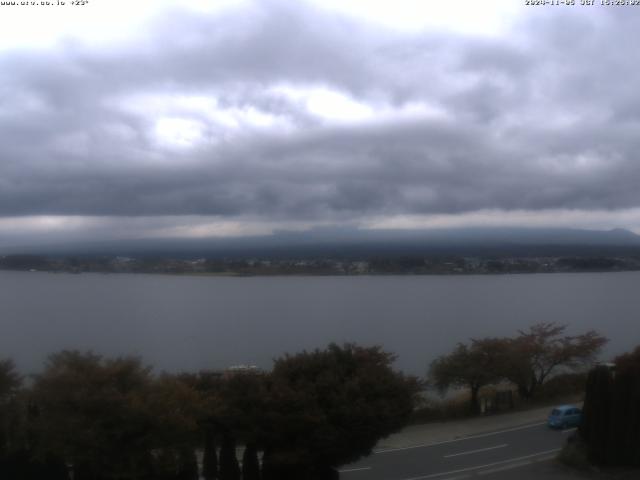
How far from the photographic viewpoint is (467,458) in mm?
19469

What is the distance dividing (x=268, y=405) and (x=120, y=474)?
10.1ft

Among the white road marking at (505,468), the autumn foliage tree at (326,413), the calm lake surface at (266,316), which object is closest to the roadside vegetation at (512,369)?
the calm lake surface at (266,316)

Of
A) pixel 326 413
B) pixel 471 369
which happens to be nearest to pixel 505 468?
pixel 326 413

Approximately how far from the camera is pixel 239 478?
15266mm

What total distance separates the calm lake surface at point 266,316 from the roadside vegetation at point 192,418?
18.5 m

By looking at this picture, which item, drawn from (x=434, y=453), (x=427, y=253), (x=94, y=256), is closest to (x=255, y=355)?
(x=434, y=453)

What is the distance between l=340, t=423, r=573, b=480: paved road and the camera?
17797mm

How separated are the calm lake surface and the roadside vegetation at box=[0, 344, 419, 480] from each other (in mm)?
18501

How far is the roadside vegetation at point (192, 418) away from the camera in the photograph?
13352mm

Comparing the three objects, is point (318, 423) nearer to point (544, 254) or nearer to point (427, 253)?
point (427, 253)

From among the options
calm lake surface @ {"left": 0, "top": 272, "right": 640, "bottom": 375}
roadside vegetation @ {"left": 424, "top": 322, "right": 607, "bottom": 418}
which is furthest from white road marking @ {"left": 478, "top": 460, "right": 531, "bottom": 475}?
calm lake surface @ {"left": 0, "top": 272, "right": 640, "bottom": 375}

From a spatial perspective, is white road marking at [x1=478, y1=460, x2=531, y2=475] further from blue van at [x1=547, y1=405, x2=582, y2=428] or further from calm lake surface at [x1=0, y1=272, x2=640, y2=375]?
calm lake surface at [x1=0, y1=272, x2=640, y2=375]

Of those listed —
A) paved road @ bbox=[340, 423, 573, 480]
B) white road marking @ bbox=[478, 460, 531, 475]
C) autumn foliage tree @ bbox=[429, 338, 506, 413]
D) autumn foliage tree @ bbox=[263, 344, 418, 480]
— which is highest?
autumn foliage tree @ bbox=[263, 344, 418, 480]

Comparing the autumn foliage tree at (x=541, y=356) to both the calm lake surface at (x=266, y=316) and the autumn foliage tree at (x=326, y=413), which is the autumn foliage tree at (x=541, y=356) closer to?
the calm lake surface at (x=266, y=316)
